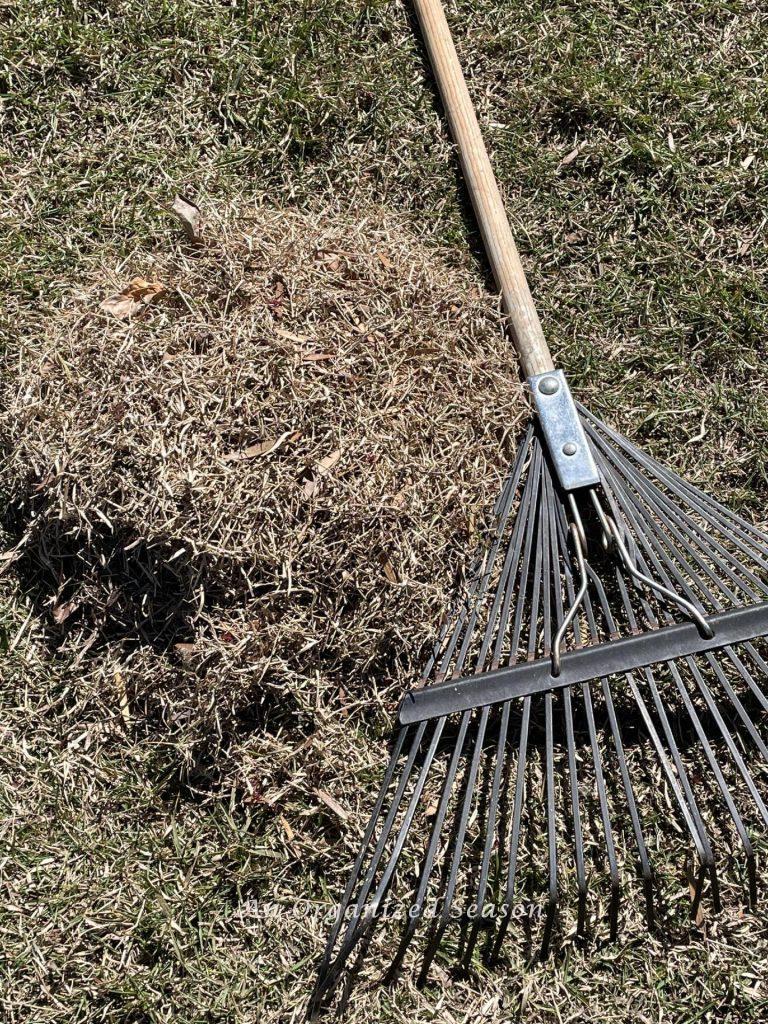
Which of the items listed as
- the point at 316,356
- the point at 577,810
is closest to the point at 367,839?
the point at 577,810

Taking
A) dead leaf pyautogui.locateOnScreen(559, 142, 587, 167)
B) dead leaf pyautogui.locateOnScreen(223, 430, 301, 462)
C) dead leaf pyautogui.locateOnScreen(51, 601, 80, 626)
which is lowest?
dead leaf pyautogui.locateOnScreen(51, 601, 80, 626)

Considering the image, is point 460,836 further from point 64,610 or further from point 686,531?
point 64,610

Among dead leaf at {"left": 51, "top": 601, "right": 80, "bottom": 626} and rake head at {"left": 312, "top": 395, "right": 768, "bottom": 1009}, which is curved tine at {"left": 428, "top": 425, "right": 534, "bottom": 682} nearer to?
rake head at {"left": 312, "top": 395, "right": 768, "bottom": 1009}

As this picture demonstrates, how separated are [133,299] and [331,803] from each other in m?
1.18

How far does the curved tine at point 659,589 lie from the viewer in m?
1.81

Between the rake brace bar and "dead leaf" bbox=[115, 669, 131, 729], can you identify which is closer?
the rake brace bar

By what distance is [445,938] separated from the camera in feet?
6.51

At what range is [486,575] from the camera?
6.35 ft

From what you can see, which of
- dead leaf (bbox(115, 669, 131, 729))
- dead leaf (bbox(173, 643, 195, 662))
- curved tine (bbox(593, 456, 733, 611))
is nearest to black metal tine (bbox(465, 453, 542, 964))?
curved tine (bbox(593, 456, 733, 611))

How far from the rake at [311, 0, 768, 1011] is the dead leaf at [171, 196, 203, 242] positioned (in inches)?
25.5

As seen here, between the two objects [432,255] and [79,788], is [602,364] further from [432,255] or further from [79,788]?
[79,788]

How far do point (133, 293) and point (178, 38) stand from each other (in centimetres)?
77

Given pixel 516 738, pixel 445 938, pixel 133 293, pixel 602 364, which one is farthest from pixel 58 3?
pixel 445 938

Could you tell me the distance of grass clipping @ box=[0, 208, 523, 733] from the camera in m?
1.83
